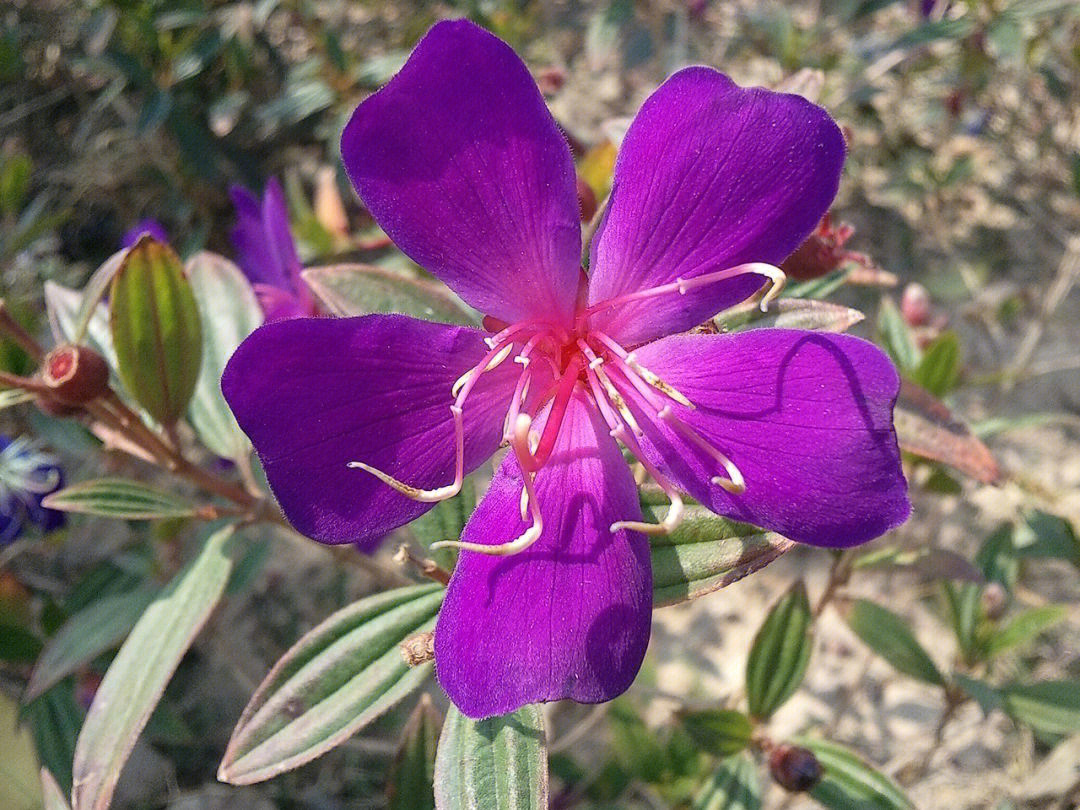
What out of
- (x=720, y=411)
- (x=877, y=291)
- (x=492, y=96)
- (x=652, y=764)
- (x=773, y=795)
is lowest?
(x=773, y=795)

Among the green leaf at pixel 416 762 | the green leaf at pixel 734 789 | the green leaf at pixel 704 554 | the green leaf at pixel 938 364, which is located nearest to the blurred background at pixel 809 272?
the green leaf at pixel 938 364

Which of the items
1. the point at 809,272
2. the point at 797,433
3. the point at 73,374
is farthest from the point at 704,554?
the point at 73,374

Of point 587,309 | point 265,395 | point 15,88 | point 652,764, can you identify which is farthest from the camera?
point 15,88

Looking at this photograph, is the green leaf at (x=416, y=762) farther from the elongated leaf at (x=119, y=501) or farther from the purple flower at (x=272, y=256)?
the purple flower at (x=272, y=256)

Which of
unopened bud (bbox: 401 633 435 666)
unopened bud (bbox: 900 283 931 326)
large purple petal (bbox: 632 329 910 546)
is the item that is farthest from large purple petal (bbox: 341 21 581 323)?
unopened bud (bbox: 900 283 931 326)

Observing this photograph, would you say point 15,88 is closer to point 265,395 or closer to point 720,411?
point 265,395

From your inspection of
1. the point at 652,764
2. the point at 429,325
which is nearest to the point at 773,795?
the point at 652,764

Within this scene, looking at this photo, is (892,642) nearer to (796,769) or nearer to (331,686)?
(796,769)
